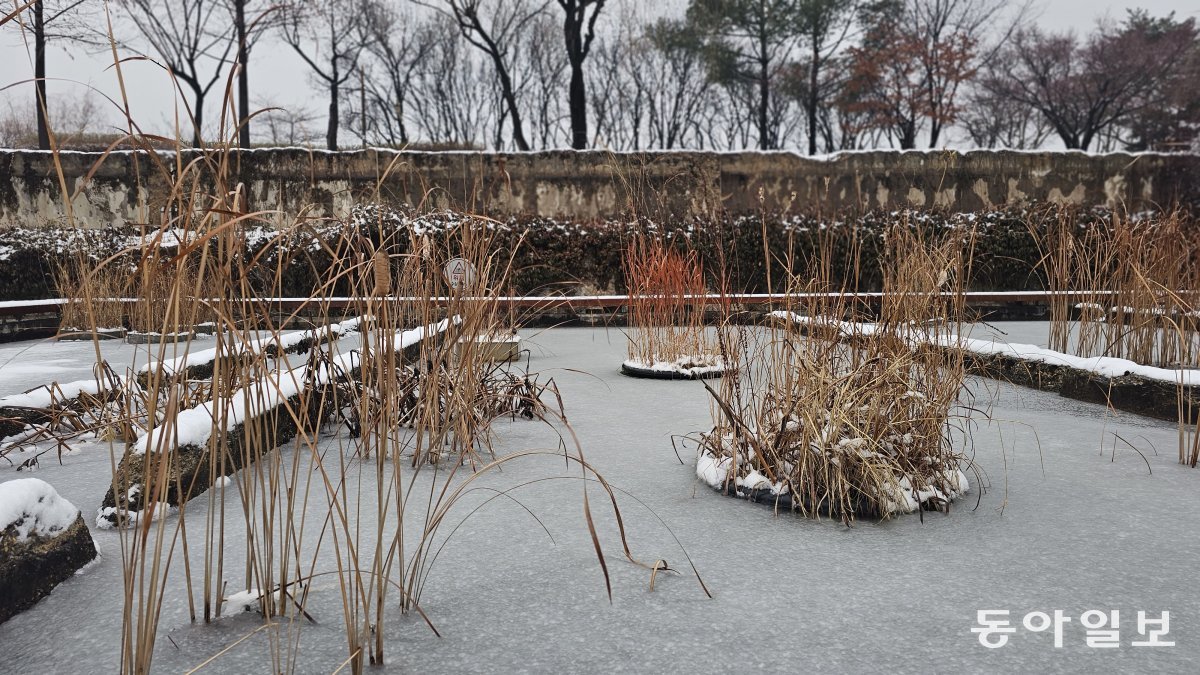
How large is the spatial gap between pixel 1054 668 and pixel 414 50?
2991cm

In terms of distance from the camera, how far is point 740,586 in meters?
1.84

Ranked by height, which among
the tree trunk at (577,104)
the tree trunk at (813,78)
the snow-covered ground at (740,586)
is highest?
the tree trunk at (813,78)

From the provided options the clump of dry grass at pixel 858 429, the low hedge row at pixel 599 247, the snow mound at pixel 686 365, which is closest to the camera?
the clump of dry grass at pixel 858 429

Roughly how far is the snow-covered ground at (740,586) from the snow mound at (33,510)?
0.14 meters

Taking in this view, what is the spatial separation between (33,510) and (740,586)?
1.46m

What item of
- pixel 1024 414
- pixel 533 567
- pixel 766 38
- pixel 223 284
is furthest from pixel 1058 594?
pixel 766 38

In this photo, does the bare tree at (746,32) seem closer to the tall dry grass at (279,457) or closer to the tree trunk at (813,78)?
the tree trunk at (813,78)

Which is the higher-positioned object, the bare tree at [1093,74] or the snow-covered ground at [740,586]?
the bare tree at [1093,74]

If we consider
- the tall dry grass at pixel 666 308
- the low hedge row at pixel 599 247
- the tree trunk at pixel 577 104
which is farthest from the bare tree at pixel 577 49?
the tall dry grass at pixel 666 308

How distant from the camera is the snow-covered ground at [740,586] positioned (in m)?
1.52

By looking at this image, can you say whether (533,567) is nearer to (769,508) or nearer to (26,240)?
(769,508)

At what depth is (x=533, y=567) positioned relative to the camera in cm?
195

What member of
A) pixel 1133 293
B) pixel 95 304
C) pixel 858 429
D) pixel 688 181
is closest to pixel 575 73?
pixel 688 181

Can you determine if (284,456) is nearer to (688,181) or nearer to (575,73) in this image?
(688,181)
